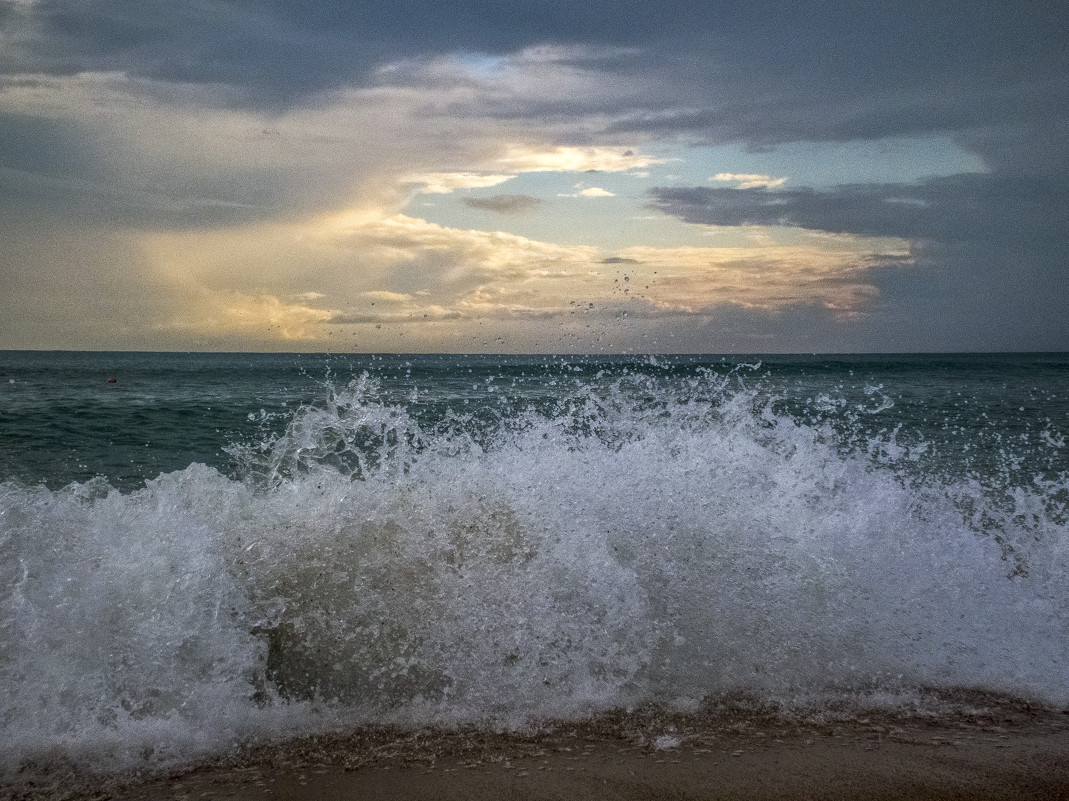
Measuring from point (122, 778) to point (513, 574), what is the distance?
1.93m

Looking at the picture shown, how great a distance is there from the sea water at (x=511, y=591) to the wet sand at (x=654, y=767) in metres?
0.20

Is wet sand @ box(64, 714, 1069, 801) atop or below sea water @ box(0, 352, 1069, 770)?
below

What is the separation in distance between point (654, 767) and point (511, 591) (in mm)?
1244

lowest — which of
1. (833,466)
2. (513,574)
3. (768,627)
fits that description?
(768,627)

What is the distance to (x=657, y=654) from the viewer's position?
382 centimetres

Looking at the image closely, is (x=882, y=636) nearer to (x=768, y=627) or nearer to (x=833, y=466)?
(x=768, y=627)

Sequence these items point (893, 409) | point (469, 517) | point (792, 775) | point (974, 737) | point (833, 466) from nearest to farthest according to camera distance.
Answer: point (792, 775) < point (974, 737) < point (469, 517) < point (833, 466) < point (893, 409)

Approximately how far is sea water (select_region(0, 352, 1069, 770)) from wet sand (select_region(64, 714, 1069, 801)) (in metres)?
0.20

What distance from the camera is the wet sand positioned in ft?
9.34

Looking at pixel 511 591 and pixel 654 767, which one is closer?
pixel 654 767

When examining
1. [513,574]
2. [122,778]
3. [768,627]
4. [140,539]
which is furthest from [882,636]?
[140,539]

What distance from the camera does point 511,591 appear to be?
4000 millimetres

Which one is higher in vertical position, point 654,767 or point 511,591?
point 511,591

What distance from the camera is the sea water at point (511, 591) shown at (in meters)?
3.43
